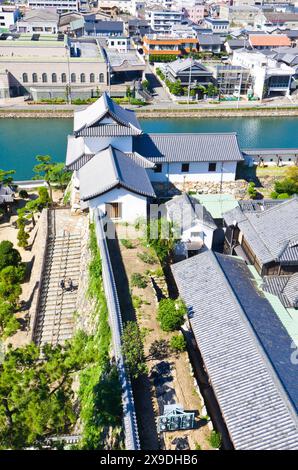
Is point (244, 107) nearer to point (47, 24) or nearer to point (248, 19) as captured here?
point (47, 24)

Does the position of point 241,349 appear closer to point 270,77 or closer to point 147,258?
point 147,258

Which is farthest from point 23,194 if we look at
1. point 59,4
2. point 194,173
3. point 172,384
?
point 59,4

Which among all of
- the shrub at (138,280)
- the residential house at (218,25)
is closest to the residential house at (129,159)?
the shrub at (138,280)

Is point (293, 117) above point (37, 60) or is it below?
below

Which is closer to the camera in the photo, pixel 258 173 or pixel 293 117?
pixel 258 173

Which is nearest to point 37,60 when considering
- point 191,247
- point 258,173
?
point 258,173

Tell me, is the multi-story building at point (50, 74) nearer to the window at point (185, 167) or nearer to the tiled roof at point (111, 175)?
the window at point (185, 167)
